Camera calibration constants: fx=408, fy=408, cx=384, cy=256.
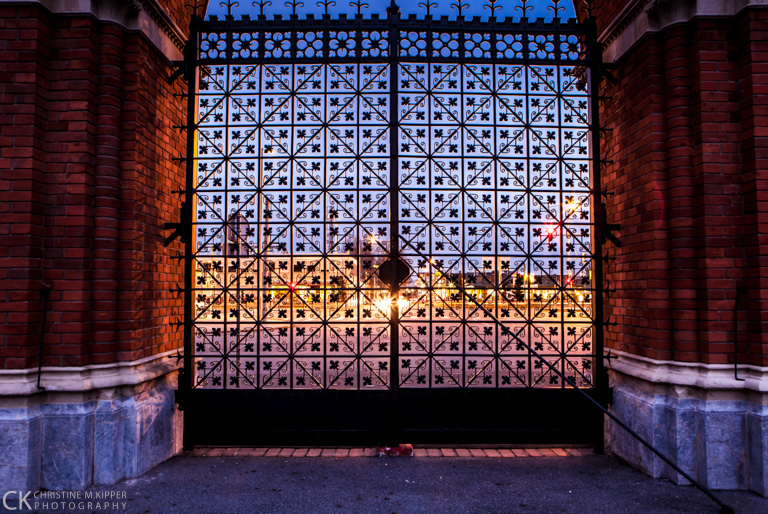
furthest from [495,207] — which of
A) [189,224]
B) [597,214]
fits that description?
[189,224]

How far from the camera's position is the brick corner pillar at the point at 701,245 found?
12.2 feet

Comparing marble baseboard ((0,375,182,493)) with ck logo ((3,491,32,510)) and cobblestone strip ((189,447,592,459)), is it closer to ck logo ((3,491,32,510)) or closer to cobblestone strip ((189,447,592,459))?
ck logo ((3,491,32,510))

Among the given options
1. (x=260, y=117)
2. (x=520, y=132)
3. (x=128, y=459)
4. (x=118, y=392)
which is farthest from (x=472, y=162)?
(x=128, y=459)

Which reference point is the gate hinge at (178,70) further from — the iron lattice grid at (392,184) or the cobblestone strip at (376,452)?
the cobblestone strip at (376,452)

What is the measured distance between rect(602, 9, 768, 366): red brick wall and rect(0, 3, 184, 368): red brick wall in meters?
5.19

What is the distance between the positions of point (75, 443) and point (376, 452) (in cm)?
288

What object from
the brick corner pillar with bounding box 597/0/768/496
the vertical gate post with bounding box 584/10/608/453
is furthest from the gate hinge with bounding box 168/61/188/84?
the brick corner pillar with bounding box 597/0/768/496

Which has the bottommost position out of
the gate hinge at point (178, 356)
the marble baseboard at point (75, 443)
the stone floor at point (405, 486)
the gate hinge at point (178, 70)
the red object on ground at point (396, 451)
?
the stone floor at point (405, 486)

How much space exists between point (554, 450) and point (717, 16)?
4.75 meters

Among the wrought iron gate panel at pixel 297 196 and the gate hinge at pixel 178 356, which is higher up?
the wrought iron gate panel at pixel 297 196

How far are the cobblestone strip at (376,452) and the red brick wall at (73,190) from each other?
1476mm

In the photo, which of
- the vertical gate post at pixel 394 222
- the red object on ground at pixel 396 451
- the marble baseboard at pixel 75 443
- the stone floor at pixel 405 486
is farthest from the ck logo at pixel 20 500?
the vertical gate post at pixel 394 222

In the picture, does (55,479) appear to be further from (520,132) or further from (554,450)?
(520,132)

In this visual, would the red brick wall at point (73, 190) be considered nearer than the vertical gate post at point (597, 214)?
Yes
